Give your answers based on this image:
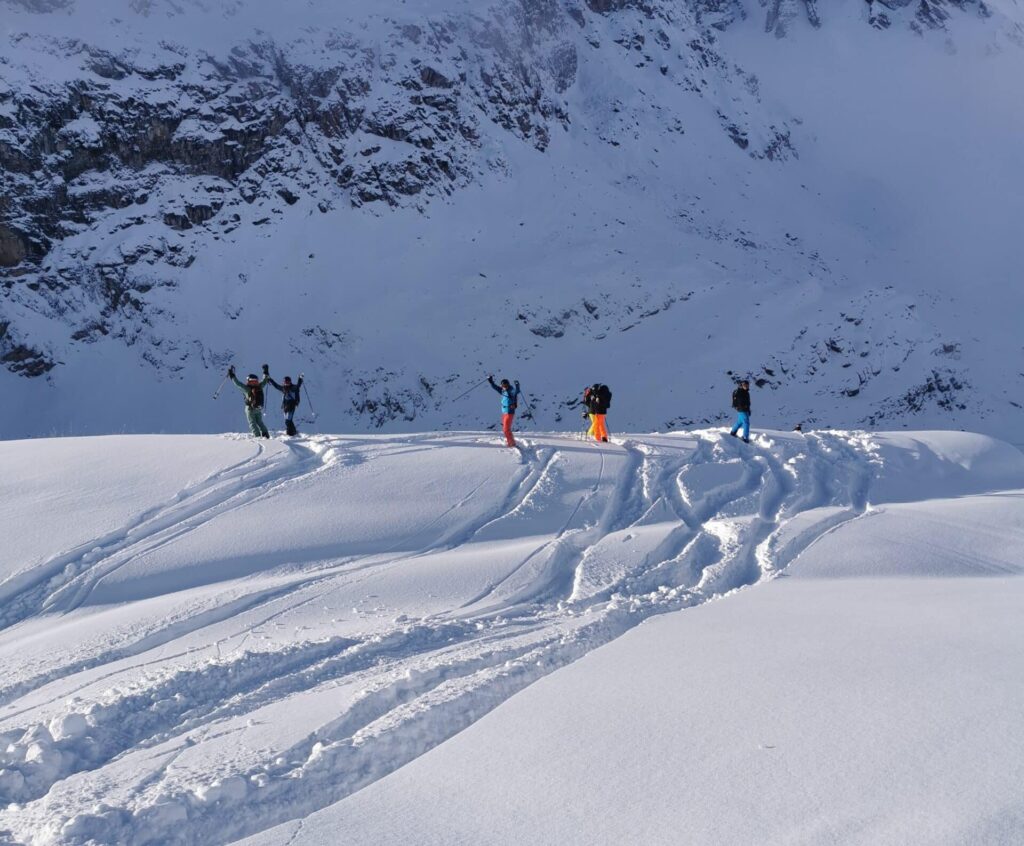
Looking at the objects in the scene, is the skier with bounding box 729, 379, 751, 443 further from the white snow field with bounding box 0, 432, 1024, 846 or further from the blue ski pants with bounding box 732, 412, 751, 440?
the white snow field with bounding box 0, 432, 1024, 846

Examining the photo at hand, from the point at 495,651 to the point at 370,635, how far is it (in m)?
1.29

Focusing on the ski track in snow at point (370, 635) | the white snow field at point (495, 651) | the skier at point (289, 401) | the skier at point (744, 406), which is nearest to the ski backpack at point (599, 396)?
the ski track in snow at point (370, 635)

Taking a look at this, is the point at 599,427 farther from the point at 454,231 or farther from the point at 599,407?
the point at 454,231

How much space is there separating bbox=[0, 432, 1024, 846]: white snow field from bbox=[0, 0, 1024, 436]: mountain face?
22658mm

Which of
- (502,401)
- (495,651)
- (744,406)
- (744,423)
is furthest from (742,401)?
(495,651)

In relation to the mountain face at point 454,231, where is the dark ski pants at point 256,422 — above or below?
below

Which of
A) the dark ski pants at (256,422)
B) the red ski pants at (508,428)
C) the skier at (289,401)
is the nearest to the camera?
the red ski pants at (508,428)

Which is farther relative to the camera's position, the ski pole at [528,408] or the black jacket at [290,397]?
the ski pole at [528,408]

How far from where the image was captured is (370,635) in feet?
25.3

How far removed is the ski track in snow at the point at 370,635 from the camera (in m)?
4.89

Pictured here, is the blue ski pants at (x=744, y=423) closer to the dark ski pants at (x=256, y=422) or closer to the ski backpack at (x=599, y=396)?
the ski backpack at (x=599, y=396)

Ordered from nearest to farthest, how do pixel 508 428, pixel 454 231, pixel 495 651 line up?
pixel 495 651
pixel 508 428
pixel 454 231

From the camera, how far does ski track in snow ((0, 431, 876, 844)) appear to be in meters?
4.89

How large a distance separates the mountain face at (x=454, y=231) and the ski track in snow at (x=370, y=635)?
21.7 m
